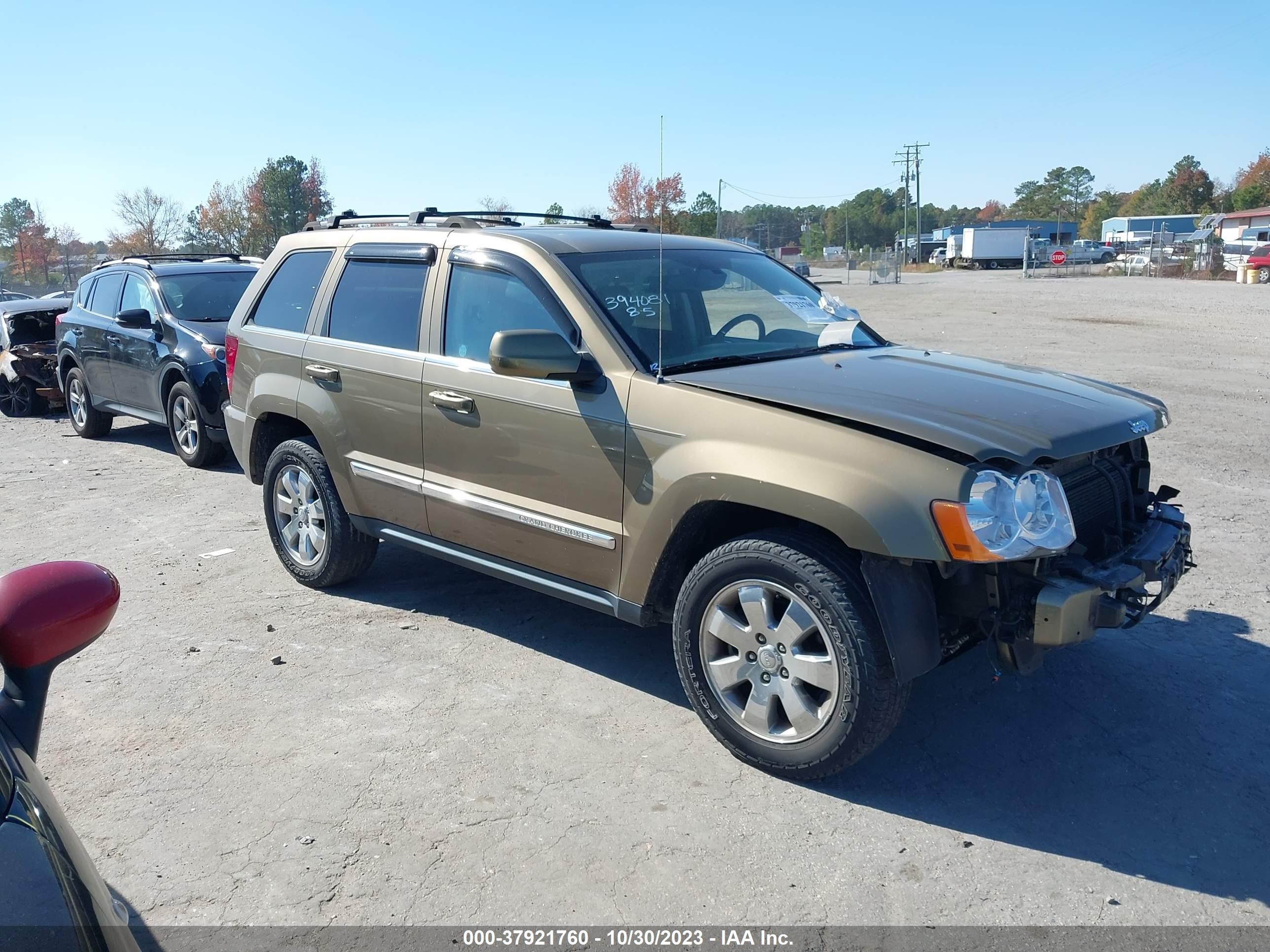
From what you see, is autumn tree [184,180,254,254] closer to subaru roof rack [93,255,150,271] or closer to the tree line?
the tree line

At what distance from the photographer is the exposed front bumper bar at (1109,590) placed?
10.9 ft

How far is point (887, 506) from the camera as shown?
335 centimetres

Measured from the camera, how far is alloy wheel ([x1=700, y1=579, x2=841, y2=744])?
360cm

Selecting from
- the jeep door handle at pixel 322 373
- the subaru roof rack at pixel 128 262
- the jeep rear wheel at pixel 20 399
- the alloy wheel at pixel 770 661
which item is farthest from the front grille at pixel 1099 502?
the jeep rear wheel at pixel 20 399

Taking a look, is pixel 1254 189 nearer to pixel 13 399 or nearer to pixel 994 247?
pixel 994 247

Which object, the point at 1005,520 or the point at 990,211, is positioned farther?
the point at 990,211

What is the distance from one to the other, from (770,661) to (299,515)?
3282 mm

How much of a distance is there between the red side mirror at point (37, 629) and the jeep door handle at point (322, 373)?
11.3ft

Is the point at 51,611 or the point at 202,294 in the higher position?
the point at 202,294

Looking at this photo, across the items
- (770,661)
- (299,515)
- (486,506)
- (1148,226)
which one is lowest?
(770,661)

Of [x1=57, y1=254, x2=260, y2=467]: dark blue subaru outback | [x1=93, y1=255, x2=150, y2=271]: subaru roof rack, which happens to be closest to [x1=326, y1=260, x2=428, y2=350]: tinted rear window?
[x1=57, y1=254, x2=260, y2=467]: dark blue subaru outback

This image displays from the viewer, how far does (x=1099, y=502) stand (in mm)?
3971

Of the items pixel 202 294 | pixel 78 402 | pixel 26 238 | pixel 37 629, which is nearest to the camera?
pixel 37 629

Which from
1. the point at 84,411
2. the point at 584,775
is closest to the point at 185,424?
the point at 84,411
